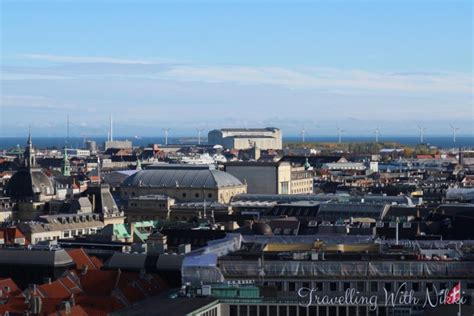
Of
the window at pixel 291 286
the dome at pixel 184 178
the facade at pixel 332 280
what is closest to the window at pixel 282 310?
the facade at pixel 332 280

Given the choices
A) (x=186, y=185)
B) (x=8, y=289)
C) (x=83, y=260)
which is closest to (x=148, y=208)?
(x=186, y=185)

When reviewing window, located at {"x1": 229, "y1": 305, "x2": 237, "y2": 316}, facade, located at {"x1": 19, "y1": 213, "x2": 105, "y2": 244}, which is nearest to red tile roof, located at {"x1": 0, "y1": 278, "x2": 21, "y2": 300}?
window, located at {"x1": 229, "y1": 305, "x2": 237, "y2": 316}

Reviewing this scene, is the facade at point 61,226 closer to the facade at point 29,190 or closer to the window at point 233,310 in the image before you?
the facade at point 29,190

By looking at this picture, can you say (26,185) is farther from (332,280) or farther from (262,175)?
(332,280)

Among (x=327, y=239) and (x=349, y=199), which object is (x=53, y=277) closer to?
(x=327, y=239)

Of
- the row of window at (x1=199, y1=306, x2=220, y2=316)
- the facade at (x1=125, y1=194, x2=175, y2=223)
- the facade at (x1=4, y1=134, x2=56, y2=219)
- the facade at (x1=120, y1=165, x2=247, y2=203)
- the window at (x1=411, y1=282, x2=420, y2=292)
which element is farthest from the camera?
the facade at (x1=120, y1=165, x2=247, y2=203)

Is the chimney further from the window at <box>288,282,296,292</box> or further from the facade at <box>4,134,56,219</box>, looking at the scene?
the facade at <box>4,134,56,219</box>

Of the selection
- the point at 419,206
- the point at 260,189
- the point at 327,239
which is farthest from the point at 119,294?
the point at 260,189

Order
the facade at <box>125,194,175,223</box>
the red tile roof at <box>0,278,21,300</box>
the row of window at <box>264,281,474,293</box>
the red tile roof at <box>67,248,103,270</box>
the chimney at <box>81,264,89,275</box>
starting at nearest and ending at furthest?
the row of window at <box>264,281,474,293</box> < the red tile roof at <box>0,278,21,300</box> < the chimney at <box>81,264,89,275</box> < the red tile roof at <box>67,248,103,270</box> < the facade at <box>125,194,175,223</box>

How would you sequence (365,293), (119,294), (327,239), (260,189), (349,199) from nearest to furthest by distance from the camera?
(365,293) → (119,294) → (327,239) → (349,199) → (260,189)
